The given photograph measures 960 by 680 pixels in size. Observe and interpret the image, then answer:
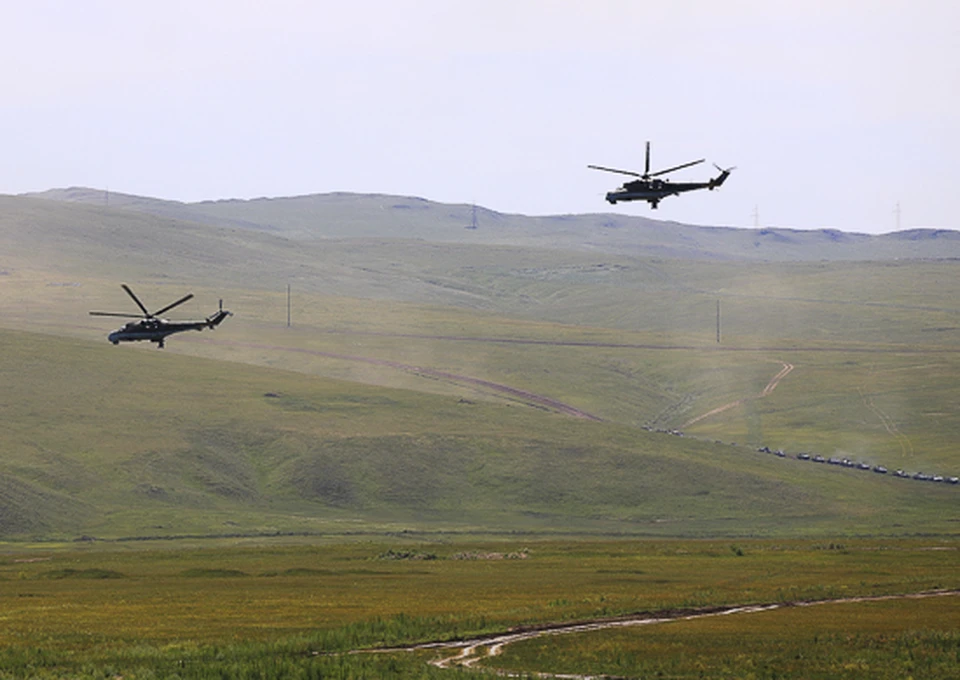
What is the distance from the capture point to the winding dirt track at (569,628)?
4972cm

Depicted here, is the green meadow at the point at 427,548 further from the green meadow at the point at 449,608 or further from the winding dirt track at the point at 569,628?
the winding dirt track at the point at 569,628

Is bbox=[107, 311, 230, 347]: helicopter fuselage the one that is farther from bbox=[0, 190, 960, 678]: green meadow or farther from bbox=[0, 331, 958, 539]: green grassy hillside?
bbox=[0, 331, 958, 539]: green grassy hillside

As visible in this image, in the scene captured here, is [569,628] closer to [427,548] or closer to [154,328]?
[154,328]

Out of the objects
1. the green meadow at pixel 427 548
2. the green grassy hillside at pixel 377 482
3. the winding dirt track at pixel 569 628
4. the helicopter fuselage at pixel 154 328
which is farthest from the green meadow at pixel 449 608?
the green grassy hillside at pixel 377 482

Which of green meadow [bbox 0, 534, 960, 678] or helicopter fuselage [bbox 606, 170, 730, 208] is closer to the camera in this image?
green meadow [bbox 0, 534, 960, 678]

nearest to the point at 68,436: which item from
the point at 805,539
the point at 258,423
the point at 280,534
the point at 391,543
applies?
the point at 258,423

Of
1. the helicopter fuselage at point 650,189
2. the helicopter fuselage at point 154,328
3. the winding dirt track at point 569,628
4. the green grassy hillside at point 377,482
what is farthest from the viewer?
the green grassy hillside at point 377,482

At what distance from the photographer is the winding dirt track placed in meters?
49.7

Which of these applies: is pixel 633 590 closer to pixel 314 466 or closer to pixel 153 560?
pixel 153 560

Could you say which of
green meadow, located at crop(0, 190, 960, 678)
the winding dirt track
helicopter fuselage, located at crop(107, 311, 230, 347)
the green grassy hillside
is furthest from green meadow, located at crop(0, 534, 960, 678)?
the green grassy hillside

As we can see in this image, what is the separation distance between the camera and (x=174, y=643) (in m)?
53.2

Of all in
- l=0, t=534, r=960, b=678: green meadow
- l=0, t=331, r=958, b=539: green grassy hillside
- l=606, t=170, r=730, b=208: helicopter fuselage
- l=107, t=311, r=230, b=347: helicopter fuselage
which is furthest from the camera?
l=0, t=331, r=958, b=539: green grassy hillside

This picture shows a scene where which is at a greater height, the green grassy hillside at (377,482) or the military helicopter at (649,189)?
the military helicopter at (649,189)

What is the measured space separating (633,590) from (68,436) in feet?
402
